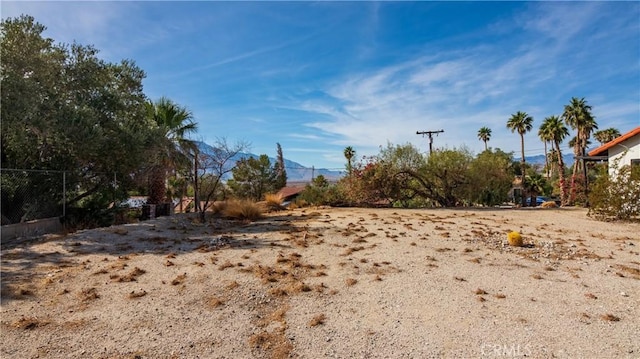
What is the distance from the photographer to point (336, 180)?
751 inches

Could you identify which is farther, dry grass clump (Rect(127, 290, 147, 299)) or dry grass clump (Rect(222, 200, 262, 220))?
dry grass clump (Rect(222, 200, 262, 220))

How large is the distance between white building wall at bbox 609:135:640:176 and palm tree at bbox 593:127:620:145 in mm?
29508

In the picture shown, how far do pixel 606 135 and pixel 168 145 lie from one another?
148 ft

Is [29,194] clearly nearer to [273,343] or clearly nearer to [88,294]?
[88,294]

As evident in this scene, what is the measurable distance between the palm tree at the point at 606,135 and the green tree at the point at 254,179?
35987 millimetres

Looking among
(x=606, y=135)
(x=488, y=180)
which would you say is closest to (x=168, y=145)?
(x=488, y=180)

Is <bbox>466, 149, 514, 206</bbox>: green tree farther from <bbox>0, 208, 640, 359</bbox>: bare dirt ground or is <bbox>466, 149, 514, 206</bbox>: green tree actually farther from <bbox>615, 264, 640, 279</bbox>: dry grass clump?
<bbox>615, 264, 640, 279</bbox>: dry grass clump

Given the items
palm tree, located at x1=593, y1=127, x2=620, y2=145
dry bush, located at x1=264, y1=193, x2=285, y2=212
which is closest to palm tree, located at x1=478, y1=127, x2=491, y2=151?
palm tree, located at x1=593, y1=127, x2=620, y2=145

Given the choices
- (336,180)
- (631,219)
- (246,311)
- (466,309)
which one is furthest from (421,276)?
(336,180)

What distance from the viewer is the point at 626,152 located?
1445cm

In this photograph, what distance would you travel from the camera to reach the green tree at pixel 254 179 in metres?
24.7

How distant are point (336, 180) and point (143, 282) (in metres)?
14.5

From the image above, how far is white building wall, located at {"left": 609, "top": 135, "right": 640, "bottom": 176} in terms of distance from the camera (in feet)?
46.5

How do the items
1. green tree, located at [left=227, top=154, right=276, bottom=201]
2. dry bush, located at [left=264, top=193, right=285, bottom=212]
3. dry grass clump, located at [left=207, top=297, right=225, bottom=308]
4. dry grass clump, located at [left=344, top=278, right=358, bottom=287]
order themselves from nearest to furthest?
dry grass clump, located at [left=207, top=297, right=225, bottom=308], dry grass clump, located at [left=344, top=278, right=358, bottom=287], dry bush, located at [left=264, top=193, right=285, bottom=212], green tree, located at [left=227, top=154, right=276, bottom=201]
